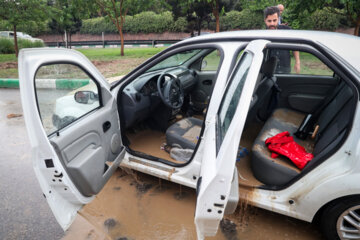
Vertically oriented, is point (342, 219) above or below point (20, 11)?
below

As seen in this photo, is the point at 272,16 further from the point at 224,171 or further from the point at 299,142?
the point at 224,171

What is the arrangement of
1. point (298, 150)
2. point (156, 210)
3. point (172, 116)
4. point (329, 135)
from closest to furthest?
point (329, 135) < point (298, 150) < point (156, 210) < point (172, 116)

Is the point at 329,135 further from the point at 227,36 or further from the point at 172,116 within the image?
the point at 172,116

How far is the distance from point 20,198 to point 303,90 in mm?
3570

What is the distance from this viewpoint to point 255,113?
9.00 ft

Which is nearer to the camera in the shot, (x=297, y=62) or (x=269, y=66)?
(x=269, y=66)

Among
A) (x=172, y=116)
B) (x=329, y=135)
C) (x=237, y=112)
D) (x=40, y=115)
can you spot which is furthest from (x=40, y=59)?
(x=329, y=135)

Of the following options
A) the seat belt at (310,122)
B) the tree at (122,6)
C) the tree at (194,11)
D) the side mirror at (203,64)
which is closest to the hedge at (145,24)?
the tree at (194,11)

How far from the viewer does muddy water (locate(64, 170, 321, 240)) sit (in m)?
2.01

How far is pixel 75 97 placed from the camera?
208 centimetres

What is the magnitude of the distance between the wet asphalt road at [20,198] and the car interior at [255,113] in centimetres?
98

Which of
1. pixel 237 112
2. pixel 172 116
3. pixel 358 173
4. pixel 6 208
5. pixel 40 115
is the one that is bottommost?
pixel 6 208

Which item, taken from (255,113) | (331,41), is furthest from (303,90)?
(331,41)

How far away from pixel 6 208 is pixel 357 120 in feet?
9.79
